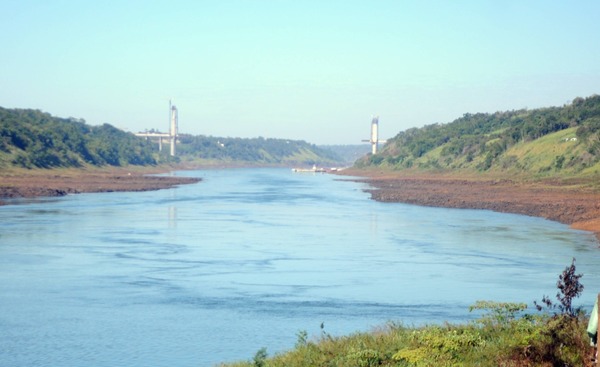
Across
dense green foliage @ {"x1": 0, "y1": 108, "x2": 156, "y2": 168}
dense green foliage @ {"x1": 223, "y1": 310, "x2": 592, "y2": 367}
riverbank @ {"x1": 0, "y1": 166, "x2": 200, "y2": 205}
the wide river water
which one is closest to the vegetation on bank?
dense green foliage @ {"x1": 223, "y1": 310, "x2": 592, "y2": 367}

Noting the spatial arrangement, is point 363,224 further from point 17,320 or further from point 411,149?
point 411,149

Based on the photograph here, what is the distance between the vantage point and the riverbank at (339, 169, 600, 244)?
176 ft

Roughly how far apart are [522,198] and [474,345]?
2210 inches

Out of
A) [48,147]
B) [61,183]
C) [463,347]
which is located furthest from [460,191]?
[463,347]

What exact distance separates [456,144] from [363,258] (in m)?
94.7

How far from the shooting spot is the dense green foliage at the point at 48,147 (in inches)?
4070

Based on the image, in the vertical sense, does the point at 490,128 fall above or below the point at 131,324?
above

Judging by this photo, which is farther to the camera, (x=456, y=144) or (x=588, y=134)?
(x=456, y=144)

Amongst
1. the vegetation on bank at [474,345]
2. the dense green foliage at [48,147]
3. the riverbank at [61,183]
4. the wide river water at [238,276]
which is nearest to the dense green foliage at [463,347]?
the vegetation on bank at [474,345]

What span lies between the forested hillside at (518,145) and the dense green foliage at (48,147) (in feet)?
152

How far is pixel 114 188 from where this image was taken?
89.7m

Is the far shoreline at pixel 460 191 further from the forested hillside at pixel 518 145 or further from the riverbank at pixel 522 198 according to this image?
the forested hillside at pixel 518 145

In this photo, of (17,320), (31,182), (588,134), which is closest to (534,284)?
(17,320)

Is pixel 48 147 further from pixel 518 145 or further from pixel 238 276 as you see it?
pixel 238 276
